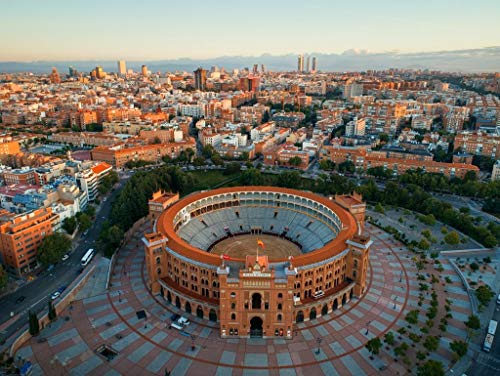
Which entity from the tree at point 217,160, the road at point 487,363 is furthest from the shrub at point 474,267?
the tree at point 217,160

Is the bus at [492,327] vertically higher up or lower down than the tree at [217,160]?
lower down

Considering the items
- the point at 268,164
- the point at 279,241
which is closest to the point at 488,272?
the point at 279,241

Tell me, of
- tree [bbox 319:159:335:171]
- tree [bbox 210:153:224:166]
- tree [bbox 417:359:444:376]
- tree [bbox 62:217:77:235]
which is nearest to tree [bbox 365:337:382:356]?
Answer: tree [bbox 417:359:444:376]

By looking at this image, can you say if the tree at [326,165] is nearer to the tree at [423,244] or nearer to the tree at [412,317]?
the tree at [423,244]

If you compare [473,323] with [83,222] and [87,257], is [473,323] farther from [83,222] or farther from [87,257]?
[83,222]

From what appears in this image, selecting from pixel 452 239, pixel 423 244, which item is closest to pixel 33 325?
pixel 423 244

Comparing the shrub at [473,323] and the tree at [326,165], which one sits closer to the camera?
the shrub at [473,323]

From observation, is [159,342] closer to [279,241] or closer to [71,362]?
[71,362]
